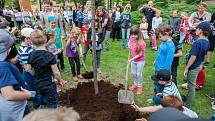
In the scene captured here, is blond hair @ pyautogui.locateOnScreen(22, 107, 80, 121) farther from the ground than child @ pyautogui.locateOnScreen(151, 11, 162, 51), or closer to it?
farther from the ground

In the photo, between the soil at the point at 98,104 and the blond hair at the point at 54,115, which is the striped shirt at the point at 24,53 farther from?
the blond hair at the point at 54,115

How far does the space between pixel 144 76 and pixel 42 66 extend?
4.09m

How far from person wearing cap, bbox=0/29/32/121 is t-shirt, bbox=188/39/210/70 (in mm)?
3248

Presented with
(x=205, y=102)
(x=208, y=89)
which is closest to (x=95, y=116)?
(x=205, y=102)

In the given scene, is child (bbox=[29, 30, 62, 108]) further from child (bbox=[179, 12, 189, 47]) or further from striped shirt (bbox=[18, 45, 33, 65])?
child (bbox=[179, 12, 189, 47])

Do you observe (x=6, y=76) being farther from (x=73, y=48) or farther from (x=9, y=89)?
(x=73, y=48)

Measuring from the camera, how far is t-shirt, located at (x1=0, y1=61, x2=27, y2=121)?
3.20 meters

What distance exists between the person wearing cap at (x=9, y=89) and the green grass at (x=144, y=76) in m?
3.42

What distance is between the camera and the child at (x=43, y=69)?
496cm

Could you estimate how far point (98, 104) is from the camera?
5.77 metres

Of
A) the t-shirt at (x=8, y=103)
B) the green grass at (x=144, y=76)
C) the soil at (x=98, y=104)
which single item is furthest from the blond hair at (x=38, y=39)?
the green grass at (x=144, y=76)

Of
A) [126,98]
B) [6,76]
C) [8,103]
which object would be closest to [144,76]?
[126,98]

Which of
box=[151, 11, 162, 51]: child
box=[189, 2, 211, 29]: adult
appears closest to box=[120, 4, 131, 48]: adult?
box=[151, 11, 162, 51]: child

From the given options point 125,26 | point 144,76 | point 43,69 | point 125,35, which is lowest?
point 144,76
